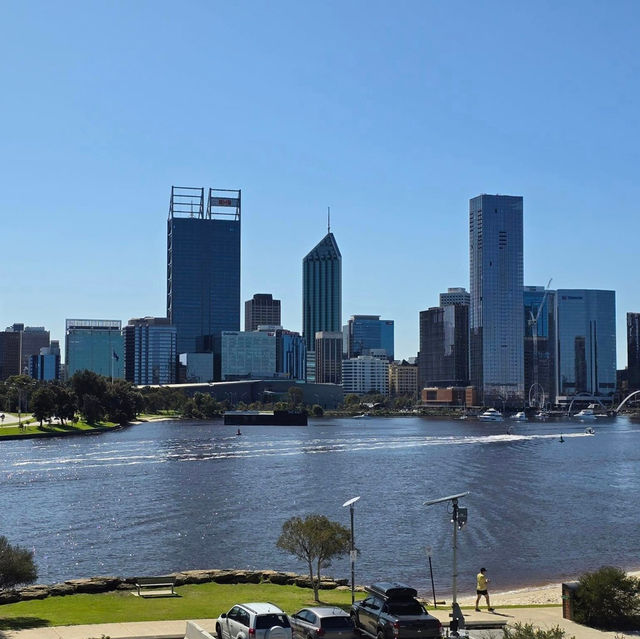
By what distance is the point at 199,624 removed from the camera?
30.2 m

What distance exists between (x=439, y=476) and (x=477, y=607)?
68.2 metres

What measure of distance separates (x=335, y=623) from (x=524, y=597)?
1916 cm

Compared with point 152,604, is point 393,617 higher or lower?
Result: higher

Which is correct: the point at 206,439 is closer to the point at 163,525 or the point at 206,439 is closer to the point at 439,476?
the point at 439,476

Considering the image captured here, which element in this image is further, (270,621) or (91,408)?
(91,408)

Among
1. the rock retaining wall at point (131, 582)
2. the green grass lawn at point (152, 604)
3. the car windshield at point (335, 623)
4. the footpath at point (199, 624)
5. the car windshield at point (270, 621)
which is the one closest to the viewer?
the car windshield at point (270, 621)

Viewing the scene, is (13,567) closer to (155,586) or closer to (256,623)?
(155,586)

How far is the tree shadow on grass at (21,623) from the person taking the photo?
29.9 m

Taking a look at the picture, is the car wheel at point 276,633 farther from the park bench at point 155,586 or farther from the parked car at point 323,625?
the park bench at point 155,586

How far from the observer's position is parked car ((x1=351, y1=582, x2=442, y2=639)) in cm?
2803

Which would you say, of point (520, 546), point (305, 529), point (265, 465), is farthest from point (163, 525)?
point (265, 465)

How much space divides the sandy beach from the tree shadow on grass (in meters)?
17.8

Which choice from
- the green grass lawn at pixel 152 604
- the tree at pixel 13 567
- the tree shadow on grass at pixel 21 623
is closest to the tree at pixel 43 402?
the green grass lawn at pixel 152 604

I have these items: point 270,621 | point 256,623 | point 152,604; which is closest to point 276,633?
point 270,621
